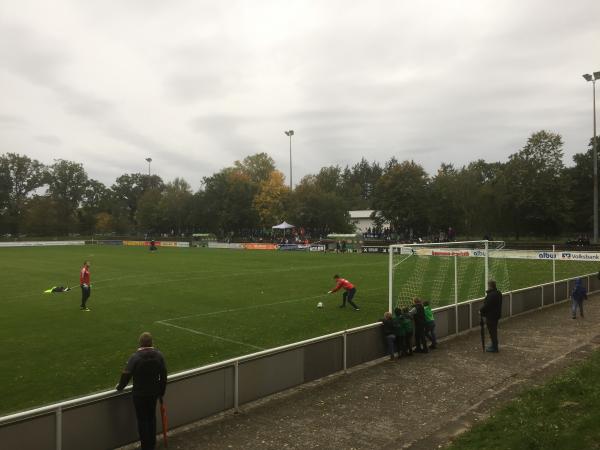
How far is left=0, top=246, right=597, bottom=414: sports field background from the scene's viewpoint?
10.9 m

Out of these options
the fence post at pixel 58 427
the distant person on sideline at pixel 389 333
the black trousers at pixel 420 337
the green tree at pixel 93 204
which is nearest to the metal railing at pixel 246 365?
the fence post at pixel 58 427

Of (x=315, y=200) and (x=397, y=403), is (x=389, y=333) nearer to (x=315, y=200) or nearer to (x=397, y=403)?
(x=397, y=403)

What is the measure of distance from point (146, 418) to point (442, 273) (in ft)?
76.6

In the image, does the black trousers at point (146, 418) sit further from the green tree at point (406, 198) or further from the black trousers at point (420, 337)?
the green tree at point (406, 198)

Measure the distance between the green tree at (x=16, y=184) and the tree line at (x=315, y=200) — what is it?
0.21m

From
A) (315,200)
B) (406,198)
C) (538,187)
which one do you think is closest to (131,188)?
(315,200)

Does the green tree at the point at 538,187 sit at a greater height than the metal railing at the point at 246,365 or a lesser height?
greater

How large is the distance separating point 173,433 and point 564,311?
14.8m

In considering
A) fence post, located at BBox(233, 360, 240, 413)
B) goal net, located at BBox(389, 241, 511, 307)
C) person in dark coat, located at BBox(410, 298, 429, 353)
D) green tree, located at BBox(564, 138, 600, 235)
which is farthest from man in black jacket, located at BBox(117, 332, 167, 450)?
green tree, located at BBox(564, 138, 600, 235)

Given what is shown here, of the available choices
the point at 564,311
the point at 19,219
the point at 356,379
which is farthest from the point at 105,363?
the point at 19,219

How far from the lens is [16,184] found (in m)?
105

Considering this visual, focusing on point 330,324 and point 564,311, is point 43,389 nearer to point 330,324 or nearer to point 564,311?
point 330,324

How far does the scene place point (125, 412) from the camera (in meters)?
6.77

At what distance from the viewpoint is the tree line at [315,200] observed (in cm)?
5309
